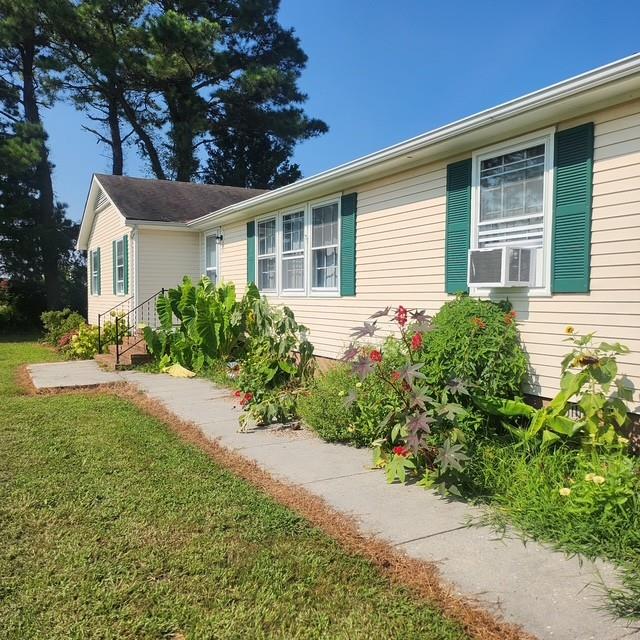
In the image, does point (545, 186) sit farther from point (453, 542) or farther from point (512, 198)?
point (453, 542)

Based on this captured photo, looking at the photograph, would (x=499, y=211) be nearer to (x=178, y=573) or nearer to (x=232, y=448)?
(x=232, y=448)

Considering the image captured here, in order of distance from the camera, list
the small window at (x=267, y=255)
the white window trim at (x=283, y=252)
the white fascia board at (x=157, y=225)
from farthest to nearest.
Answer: the white fascia board at (x=157, y=225)
the small window at (x=267, y=255)
the white window trim at (x=283, y=252)

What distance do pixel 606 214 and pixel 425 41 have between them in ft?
41.4

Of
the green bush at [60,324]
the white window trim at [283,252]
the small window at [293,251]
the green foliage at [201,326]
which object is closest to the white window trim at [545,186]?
the white window trim at [283,252]

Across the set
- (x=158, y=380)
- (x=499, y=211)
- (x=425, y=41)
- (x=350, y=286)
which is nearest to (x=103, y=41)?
(x=425, y=41)

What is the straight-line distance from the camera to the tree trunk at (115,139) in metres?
26.0

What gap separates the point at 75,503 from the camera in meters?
3.99

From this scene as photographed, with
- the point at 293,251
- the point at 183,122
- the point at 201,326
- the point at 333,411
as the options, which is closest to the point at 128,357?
the point at 201,326

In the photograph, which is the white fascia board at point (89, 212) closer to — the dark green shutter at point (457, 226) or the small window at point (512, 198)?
the dark green shutter at point (457, 226)

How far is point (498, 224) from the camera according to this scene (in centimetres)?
539

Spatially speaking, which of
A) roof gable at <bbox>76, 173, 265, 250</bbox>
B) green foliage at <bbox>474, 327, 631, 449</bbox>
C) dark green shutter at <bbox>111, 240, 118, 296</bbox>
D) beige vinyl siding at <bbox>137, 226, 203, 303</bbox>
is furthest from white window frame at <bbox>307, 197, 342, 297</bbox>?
dark green shutter at <bbox>111, 240, 118, 296</bbox>

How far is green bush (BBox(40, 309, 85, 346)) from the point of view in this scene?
16489 mm

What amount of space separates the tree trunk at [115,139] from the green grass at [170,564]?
24.3 metres

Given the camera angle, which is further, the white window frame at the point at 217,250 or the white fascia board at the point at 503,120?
the white window frame at the point at 217,250
